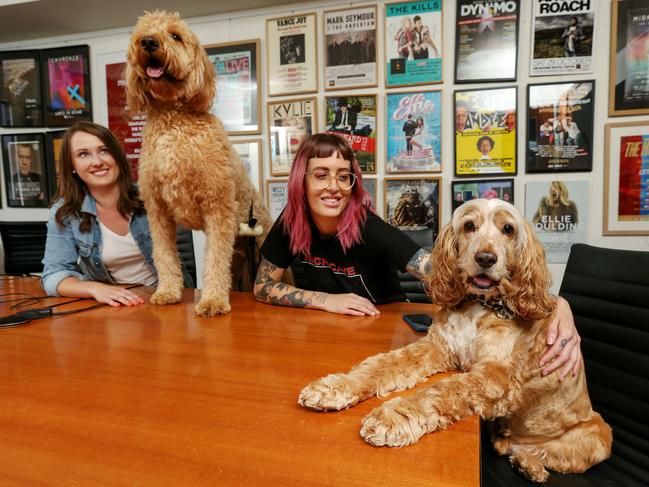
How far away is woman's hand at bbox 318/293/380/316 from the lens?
1.29 meters

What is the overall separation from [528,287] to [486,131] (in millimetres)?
1641

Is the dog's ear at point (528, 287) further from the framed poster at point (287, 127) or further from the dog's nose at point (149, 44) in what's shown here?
the framed poster at point (287, 127)

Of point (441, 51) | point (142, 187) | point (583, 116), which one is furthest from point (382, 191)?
point (142, 187)

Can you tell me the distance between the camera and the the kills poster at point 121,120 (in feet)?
9.36

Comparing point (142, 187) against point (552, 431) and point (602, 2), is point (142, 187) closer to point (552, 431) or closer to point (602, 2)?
point (552, 431)

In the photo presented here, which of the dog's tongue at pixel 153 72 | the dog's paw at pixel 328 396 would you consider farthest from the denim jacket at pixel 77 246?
the dog's paw at pixel 328 396

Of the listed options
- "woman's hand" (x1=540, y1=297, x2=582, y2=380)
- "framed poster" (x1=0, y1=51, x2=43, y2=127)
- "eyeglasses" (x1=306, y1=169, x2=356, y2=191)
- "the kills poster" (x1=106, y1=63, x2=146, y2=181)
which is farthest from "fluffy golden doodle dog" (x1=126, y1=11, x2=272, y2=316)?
"framed poster" (x1=0, y1=51, x2=43, y2=127)

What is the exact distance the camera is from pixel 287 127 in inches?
100

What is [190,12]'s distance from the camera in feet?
8.29

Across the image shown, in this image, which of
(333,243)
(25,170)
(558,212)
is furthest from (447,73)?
(25,170)

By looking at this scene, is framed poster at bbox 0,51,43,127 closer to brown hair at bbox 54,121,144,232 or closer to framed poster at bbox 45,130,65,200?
framed poster at bbox 45,130,65,200

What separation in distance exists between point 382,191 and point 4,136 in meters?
3.11

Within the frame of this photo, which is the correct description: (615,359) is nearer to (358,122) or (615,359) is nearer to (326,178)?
(326,178)

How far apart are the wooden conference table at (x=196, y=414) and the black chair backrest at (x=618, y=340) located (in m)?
0.64
